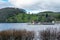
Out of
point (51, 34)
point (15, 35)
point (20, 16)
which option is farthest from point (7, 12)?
point (51, 34)

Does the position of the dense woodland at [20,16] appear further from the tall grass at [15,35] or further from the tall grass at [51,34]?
Answer: the tall grass at [15,35]

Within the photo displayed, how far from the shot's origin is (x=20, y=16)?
966cm

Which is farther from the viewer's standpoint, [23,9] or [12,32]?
[23,9]

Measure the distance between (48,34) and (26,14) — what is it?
9.13 ft

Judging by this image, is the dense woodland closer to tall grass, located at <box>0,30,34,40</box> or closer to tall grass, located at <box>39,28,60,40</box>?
tall grass, located at <box>39,28,60,40</box>

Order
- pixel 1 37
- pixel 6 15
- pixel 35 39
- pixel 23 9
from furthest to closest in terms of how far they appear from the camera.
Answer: pixel 23 9 < pixel 6 15 < pixel 35 39 < pixel 1 37

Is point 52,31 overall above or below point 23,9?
below

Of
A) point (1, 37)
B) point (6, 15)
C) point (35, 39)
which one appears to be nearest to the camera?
point (1, 37)

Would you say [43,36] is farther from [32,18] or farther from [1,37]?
[32,18]

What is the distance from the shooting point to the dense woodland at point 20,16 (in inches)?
372

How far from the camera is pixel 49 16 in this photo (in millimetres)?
9672

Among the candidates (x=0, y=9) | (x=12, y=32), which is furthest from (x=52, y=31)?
(x=0, y=9)

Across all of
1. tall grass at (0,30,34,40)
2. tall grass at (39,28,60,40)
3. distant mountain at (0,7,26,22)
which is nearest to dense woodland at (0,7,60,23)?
distant mountain at (0,7,26,22)

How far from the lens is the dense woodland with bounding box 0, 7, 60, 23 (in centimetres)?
945
